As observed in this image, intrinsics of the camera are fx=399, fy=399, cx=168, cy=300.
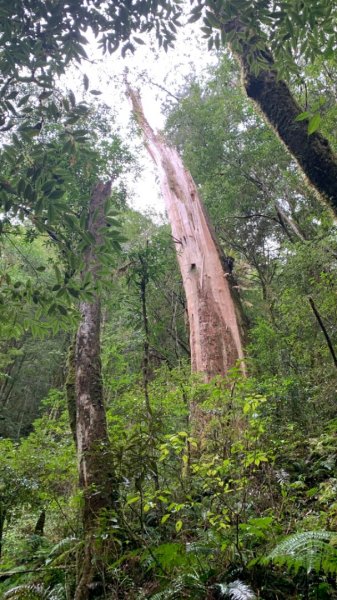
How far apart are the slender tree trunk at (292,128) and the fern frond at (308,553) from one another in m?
2.29

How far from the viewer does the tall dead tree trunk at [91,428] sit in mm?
2726

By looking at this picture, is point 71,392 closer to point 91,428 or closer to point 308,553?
point 91,428

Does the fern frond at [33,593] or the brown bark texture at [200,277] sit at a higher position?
the brown bark texture at [200,277]

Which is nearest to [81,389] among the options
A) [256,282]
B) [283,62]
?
[283,62]

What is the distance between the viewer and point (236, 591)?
2057mm

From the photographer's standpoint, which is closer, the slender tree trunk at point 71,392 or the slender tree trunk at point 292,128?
the slender tree trunk at point 292,128

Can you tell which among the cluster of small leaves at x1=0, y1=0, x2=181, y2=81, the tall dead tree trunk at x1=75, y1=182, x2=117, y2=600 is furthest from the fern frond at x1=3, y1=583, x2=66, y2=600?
the cluster of small leaves at x1=0, y1=0, x2=181, y2=81

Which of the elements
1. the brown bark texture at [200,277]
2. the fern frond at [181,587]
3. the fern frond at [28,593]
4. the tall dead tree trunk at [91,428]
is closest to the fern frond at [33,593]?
the fern frond at [28,593]

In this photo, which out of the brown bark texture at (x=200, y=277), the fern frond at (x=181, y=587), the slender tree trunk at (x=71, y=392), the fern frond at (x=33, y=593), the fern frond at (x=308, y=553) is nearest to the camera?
the fern frond at (x=308, y=553)

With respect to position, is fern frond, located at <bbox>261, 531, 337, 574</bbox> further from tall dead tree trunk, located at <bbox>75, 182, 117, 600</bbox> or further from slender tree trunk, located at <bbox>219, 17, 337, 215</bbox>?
slender tree trunk, located at <bbox>219, 17, 337, 215</bbox>

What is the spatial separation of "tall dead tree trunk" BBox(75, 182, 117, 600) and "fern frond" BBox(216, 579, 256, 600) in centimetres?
98

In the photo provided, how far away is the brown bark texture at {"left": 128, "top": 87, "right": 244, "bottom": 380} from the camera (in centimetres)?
795

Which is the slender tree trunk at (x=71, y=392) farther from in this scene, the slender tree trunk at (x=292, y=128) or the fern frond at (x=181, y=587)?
the slender tree trunk at (x=292, y=128)

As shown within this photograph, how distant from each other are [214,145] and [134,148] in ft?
8.42
